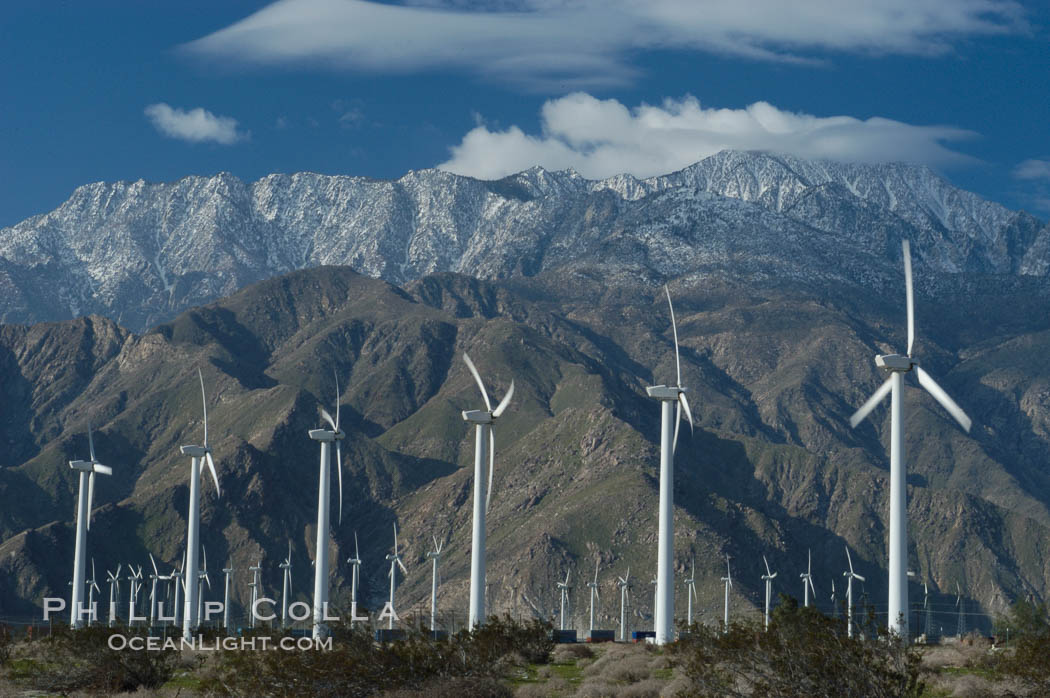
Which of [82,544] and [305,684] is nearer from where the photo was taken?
[305,684]

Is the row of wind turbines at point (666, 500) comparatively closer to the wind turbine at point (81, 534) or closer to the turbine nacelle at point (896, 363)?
the turbine nacelle at point (896, 363)

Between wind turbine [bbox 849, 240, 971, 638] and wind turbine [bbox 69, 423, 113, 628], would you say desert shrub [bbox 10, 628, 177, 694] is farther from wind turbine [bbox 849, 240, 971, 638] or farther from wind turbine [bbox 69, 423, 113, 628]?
wind turbine [bbox 69, 423, 113, 628]

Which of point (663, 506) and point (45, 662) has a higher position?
point (663, 506)

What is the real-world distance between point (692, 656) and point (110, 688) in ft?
77.4

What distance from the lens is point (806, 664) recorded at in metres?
41.5

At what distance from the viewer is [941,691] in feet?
173

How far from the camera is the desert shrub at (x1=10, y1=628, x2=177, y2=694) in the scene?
57.3 meters

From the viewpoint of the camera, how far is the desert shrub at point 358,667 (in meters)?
48.1

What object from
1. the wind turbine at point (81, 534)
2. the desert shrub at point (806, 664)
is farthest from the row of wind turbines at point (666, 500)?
the desert shrub at point (806, 664)

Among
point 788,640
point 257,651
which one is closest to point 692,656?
point 788,640

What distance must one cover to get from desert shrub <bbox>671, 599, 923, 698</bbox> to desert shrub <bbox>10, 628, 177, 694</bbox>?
2296 cm

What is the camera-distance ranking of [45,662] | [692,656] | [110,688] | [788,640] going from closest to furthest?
[788,640]
[692,656]
[110,688]
[45,662]

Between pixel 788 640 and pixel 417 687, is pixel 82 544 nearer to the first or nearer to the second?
pixel 417 687

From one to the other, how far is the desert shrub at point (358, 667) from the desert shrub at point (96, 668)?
5249mm
